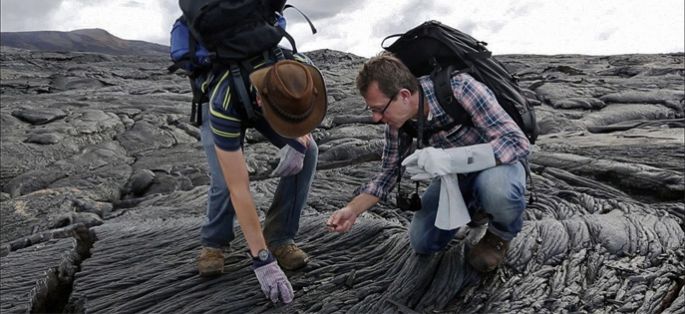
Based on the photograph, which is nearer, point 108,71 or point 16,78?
point 16,78

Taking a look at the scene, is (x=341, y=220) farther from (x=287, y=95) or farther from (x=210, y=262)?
(x=210, y=262)

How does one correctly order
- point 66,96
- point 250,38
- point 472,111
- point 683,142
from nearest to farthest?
point 472,111 < point 250,38 < point 683,142 < point 66,96

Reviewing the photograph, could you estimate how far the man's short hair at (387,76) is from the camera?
4.07 metres

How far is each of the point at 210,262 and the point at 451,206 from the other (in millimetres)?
2240

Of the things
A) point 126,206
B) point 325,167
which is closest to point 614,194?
point 325,167

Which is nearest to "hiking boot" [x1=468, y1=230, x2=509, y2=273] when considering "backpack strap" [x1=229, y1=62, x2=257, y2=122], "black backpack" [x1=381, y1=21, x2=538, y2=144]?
"black backpack" [x1=381, y1=21, x2=538, y2=144]

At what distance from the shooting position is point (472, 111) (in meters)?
4.14

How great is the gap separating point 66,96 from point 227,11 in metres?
14.5

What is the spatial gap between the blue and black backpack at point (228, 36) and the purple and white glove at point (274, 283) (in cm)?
115

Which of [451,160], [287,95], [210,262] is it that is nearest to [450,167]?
[451,160]

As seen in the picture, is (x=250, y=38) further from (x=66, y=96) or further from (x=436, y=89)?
(x=66, y=96)

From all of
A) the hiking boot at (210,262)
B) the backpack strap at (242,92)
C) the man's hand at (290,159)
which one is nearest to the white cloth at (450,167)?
the man's hand at (290,159)

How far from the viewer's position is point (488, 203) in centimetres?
424

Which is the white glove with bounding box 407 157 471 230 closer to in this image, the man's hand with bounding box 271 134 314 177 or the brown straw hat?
the brown straw hat
